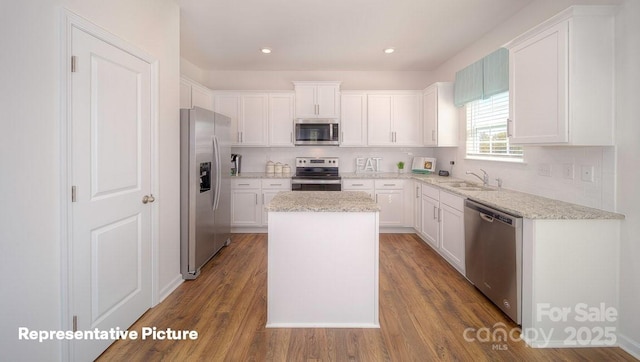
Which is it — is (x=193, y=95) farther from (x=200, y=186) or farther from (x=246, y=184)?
(x=200, y=186)

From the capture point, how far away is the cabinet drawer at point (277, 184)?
4926 mm

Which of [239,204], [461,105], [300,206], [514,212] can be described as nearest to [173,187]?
[300,206]

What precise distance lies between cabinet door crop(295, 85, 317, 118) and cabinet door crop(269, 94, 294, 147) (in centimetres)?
15

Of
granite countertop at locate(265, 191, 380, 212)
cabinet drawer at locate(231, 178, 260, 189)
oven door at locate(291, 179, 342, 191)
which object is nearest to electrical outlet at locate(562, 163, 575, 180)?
granite countertop at locate(265, 191, 380, 212)

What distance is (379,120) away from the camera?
519cm

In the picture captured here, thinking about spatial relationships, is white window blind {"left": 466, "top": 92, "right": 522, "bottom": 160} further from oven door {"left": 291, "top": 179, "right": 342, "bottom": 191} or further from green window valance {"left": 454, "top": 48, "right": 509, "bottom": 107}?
oven door {"left": 291, "top": 179, "right": 342, "bottom": 191}

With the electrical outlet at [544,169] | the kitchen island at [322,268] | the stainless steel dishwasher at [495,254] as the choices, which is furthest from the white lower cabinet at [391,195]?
the kitchen island at [322,268]

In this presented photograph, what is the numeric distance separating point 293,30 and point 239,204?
2706mm

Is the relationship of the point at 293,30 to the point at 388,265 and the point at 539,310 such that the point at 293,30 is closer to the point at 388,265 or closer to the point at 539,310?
the point at 388,265

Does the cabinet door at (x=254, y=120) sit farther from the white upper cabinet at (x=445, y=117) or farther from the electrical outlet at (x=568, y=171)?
the electrical outlet at (x=568, y=171)

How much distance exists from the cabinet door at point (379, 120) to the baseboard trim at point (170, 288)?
3507mm

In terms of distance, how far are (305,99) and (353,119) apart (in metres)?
0.87

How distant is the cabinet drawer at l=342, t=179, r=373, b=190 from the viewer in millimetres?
4934

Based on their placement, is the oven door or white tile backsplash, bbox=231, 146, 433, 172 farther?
white tile backsplash, bbox=231, 146, 433, 172
